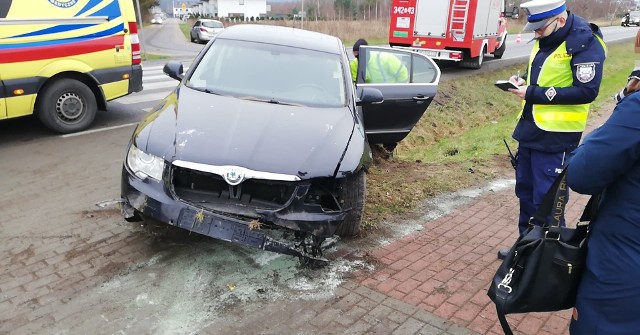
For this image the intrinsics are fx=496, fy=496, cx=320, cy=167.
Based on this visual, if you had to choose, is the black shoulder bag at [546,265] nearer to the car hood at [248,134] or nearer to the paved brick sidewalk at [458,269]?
the paved brick sidewalk at [458,269]

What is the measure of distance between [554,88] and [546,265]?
1890mm

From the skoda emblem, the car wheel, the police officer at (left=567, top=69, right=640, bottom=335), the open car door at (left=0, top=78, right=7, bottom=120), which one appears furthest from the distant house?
the police officer at (left=567, top=69, right=640, bottom=335)

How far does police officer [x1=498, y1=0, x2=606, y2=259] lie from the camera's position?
3328mm

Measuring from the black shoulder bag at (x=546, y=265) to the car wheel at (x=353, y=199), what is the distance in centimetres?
173

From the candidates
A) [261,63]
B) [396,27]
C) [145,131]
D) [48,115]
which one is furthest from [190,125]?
[396,27]

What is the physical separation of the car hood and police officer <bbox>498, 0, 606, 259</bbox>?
4.25ft

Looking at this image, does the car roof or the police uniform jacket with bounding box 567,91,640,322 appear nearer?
the police uniform jacket with bounding box 567,91,640,322

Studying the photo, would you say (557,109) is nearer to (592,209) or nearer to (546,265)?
(592,209)

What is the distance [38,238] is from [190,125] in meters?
1.59

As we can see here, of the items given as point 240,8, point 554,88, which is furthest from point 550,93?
point 240,8

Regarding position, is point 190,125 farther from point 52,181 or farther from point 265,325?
point 52,181

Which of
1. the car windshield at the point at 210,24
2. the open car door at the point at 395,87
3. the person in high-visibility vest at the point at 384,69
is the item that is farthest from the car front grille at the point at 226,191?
the car windshield at the point at 210,24

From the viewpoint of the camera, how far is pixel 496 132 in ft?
30.7

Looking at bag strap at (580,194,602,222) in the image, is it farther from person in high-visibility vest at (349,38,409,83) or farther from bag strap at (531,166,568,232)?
person in high-visibility vest at (349,38,409,83)
